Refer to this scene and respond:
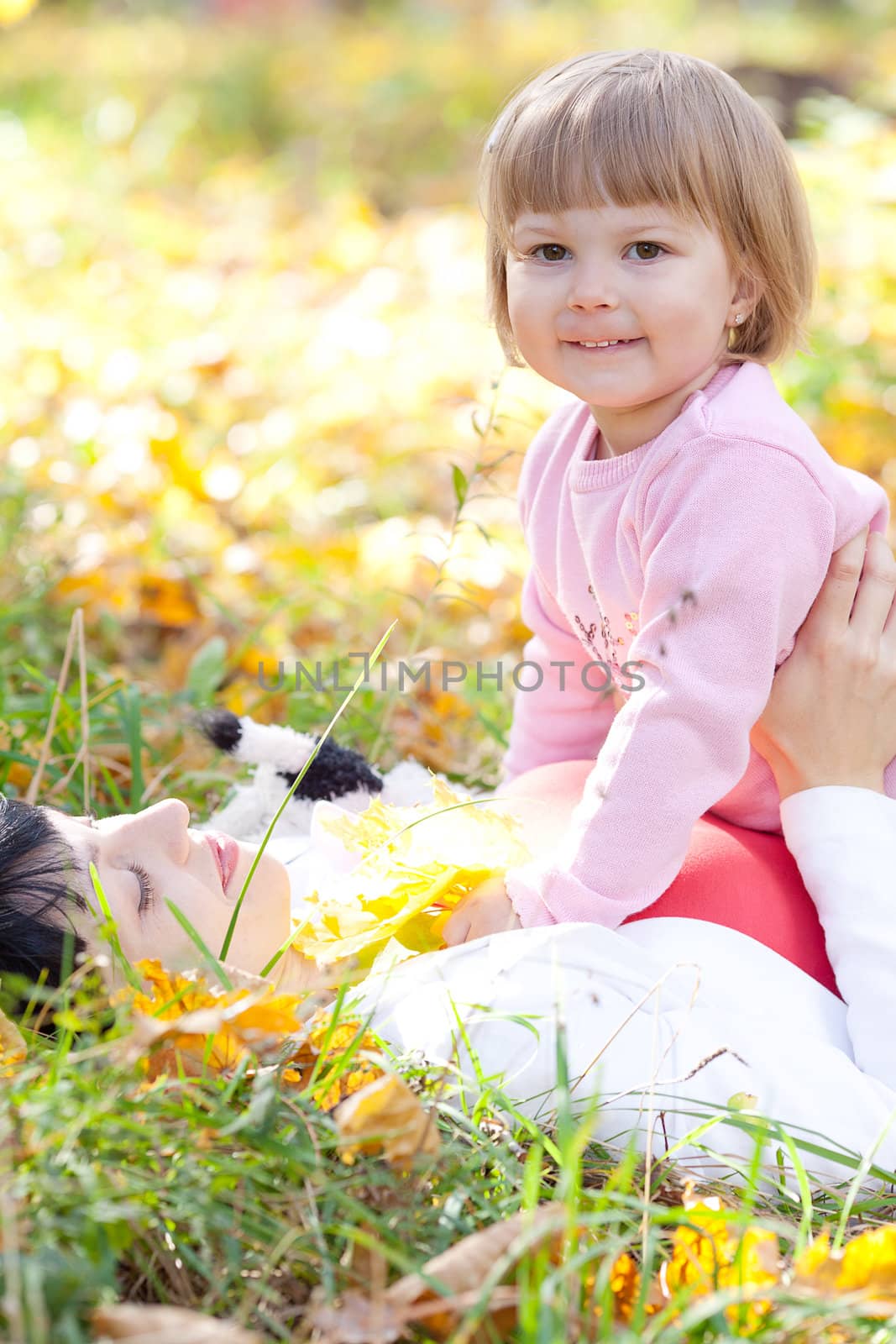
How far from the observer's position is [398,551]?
3.37m

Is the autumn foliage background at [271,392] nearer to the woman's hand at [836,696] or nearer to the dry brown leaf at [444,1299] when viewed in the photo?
the woman's hand at [836,696]

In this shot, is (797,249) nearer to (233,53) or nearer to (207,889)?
(207,889)

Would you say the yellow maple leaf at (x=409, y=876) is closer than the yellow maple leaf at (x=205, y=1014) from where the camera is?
No

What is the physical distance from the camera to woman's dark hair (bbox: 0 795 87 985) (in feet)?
5.01

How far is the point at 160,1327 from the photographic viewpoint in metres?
1.00

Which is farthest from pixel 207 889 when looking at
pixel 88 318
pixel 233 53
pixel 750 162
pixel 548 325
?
pixel 233 53

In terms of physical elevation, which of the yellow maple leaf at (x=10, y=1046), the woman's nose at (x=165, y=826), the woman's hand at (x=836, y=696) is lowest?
the yellow maple leaf at (x=10, y=1046)

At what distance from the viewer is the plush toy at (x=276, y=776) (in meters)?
2.19

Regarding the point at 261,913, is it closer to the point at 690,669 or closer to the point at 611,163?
the point at 690,669

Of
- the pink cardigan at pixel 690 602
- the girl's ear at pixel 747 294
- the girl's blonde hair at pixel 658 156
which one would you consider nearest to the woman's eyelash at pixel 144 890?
the pink cardigan at pixel 690 602

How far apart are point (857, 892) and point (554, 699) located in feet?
2.22

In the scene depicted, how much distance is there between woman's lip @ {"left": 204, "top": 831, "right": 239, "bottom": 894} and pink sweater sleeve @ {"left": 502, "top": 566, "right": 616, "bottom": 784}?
0.66 metres

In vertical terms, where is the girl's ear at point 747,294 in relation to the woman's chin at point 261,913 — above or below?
above

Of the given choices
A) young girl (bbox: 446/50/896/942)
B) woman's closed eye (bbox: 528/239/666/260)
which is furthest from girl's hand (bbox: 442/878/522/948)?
woman's closed eye (bbox: 528/239/666/260)
